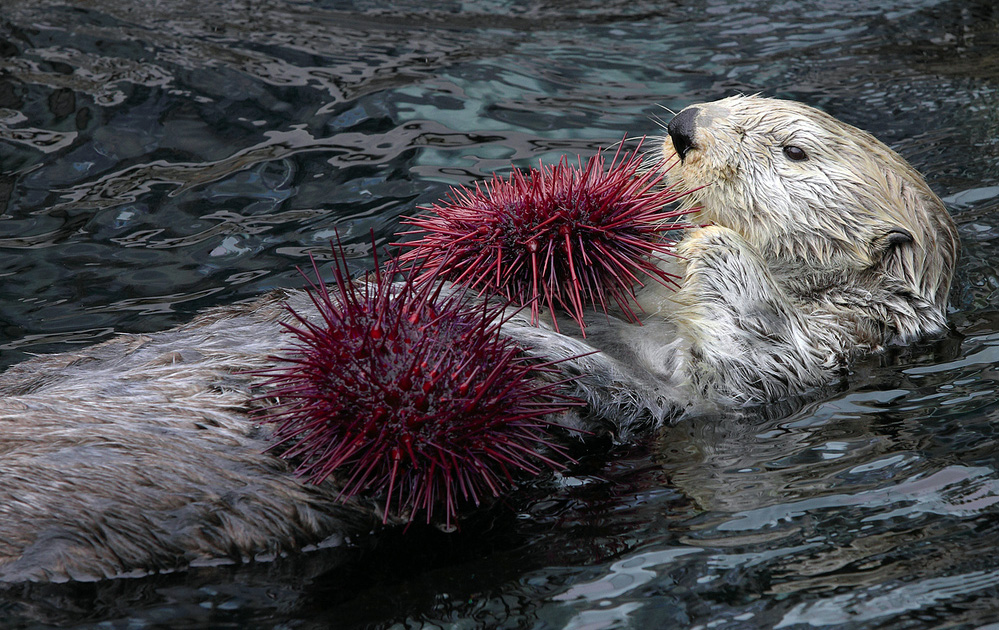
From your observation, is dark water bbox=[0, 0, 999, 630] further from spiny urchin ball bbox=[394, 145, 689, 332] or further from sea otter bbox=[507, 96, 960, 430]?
spiny urchin ball bbox=[394, 145, 689, 332]

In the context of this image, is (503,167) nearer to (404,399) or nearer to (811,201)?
(811,201)

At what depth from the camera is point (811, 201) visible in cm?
426

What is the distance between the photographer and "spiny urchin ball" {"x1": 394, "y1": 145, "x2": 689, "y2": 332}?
3.35 m

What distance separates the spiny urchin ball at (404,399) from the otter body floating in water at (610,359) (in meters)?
0.25

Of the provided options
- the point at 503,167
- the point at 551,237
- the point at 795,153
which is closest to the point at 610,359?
the point at 551,237

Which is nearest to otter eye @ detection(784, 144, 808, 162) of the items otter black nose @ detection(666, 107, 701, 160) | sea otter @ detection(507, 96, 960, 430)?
sea otter @ detection(507, 96, 960, 430)

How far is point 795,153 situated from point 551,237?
1590 millimetres

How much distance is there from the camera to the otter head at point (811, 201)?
14.0 ft

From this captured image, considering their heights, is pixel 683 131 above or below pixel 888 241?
above

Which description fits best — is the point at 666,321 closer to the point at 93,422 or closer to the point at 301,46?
the point at 93,422

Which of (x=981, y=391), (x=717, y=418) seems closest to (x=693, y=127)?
(x=717, y=418)

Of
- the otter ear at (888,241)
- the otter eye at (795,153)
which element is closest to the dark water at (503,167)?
the otter ear at (888,241)

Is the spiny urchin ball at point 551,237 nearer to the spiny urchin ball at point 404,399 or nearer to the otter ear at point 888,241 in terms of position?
the spiny urchin ball at point 404,399

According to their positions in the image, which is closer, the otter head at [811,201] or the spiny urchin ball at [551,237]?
the spiny urchin ball at [551,237]
